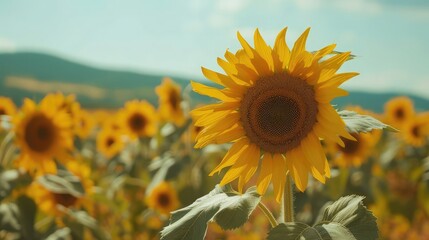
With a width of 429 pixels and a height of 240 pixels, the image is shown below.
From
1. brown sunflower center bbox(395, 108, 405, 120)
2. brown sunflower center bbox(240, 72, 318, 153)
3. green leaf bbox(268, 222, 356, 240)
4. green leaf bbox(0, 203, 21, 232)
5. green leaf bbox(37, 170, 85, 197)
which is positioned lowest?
brown sunflower center bbox(395, 108, 405, 120)

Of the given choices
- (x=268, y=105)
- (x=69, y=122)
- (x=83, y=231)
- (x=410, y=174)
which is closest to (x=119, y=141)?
(x=69, y=122)

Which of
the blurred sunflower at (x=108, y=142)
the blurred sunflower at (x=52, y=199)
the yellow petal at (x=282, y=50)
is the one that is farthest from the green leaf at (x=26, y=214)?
the blurred sunflower at (x=108, y=142)

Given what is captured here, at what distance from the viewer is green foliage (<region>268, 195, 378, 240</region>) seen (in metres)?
1.59

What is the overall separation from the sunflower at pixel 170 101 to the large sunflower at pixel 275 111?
3.84m

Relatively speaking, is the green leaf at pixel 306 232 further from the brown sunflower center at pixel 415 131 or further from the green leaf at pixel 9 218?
the brown sunflower center at pixel 415 131

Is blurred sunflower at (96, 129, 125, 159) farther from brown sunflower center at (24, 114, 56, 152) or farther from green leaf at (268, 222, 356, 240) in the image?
green leaf at (268, 222, 356, 240)

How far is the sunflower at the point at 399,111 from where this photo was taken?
861cm

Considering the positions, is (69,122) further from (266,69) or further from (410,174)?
(410,174)

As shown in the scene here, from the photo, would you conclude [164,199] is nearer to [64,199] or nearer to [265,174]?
[64,199]

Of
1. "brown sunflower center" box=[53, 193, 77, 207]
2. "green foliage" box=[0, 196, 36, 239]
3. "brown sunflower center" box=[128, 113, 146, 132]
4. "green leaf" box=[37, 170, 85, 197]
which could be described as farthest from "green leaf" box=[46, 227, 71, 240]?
"brown sunflower center" box=[128, 113, 146, 132]

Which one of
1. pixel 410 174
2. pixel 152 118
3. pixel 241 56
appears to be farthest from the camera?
pixel 410 174

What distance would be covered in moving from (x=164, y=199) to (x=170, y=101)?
1.26 m

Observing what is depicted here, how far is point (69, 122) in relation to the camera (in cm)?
434

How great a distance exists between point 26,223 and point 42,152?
688 mm
